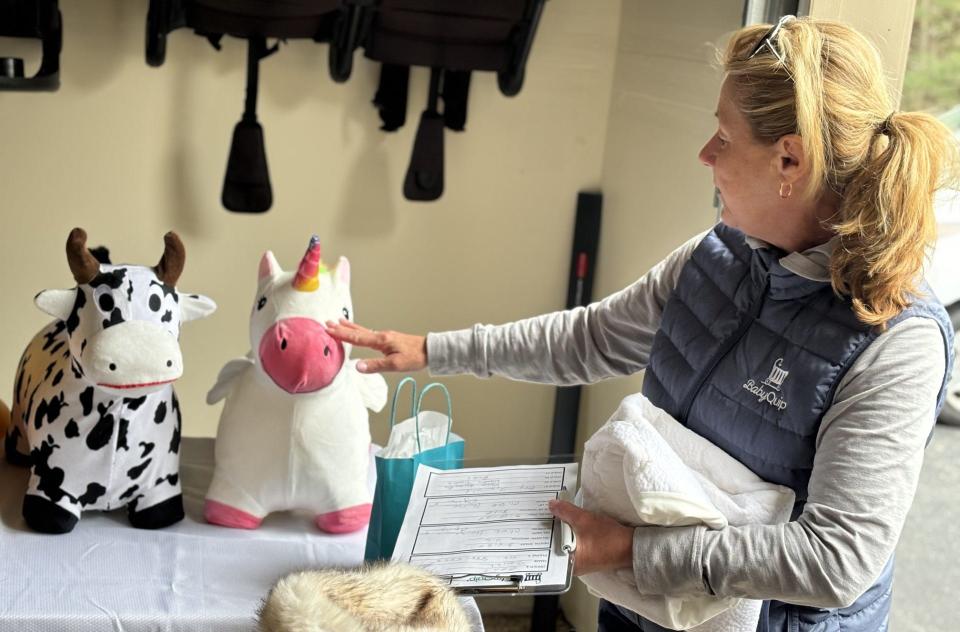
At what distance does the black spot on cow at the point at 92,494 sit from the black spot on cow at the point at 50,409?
4.6 inches

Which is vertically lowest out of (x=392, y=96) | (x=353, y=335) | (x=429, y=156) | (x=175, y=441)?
(x=175, y=441)

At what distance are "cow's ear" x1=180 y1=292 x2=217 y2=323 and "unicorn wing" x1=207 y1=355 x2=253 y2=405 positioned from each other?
97 mm

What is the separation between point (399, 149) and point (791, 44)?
1.32m

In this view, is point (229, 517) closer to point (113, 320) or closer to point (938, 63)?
point (113, 320)

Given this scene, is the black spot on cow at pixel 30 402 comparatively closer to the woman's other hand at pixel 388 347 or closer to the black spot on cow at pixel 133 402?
the black spot on cow at pixel 133 402

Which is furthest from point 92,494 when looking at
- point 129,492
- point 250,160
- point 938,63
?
point 938,63

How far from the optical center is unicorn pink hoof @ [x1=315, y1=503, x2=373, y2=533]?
1683mm

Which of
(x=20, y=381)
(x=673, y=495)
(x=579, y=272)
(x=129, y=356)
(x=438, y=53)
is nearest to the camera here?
(x=673, y=495)

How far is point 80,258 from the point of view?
60.7 inches

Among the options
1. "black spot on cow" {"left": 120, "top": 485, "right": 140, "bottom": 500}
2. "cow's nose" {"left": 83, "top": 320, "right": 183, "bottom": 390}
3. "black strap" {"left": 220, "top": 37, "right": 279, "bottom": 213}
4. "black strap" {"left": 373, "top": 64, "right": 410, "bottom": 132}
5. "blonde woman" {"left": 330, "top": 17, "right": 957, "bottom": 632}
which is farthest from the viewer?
"black strap" {"left": 373, "top": 64, "right": 410, "bottom": 132}

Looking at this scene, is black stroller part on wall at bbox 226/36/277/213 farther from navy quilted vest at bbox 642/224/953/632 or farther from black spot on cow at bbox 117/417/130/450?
navy quilted vest at bbox 642/224/953/632

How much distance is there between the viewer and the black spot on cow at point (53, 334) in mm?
1681

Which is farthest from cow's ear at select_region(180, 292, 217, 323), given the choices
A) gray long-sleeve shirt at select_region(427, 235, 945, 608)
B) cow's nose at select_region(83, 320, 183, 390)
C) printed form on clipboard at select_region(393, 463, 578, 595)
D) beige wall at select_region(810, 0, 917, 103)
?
beige wall at select_region(810, 0, 917, 103)

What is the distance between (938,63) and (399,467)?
1.12 m
